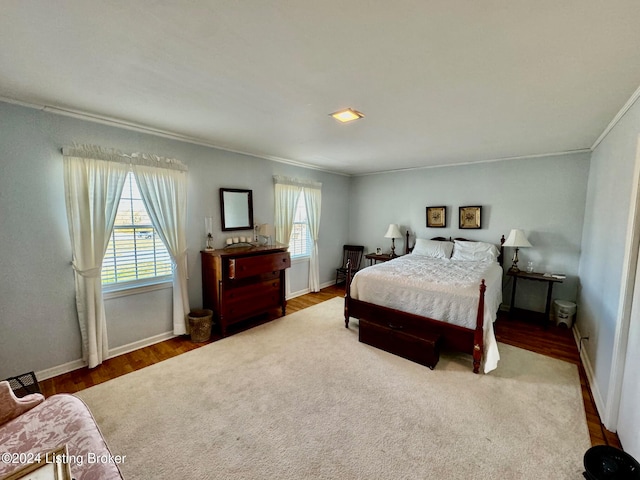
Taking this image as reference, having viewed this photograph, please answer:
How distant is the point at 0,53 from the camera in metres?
1.56

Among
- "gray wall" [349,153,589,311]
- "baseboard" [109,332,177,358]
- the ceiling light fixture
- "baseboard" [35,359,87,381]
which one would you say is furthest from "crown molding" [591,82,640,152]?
"baseboard" [35,359,87,381]

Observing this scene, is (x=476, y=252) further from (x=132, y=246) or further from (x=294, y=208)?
(x=132, y=246)

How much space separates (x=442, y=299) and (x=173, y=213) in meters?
3.28

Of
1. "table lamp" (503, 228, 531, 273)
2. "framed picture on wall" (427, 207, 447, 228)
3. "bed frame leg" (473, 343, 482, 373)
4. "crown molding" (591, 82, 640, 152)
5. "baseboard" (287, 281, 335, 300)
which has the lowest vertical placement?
"baseboard" (287, 281, 335, 300)

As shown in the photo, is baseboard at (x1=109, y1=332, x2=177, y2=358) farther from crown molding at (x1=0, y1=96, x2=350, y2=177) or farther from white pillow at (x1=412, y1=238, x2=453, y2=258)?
white pillow at (x1=412, y1=238, x2=453, y2=258)

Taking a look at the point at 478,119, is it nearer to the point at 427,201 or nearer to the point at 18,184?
the point at 427,201

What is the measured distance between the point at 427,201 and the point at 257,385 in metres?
4.29

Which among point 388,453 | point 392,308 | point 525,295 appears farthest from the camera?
point 525,295

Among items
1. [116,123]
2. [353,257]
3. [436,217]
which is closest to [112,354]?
[116,123]

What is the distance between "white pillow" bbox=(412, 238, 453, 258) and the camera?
454 cm

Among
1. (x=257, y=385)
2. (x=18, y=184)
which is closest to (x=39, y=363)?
(x=18, y=184)

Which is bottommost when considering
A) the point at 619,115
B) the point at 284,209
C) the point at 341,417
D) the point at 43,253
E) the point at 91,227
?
the point at 341,417

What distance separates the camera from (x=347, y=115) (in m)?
2.46

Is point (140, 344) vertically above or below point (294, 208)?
below
